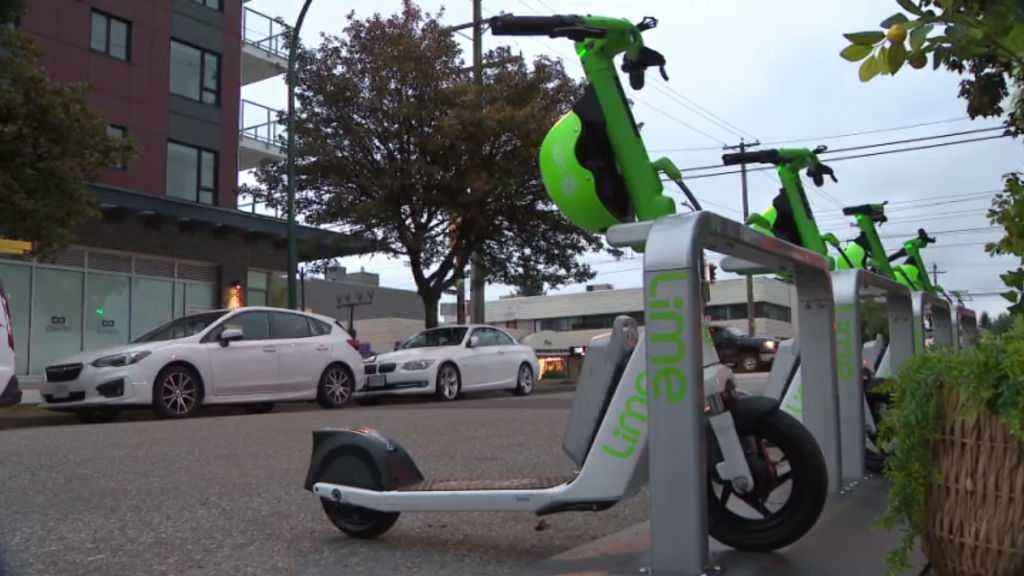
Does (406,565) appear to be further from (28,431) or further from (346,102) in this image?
(346,102)

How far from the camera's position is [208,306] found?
79.7ft

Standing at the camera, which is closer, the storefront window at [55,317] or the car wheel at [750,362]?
the storefront window at [55,317]

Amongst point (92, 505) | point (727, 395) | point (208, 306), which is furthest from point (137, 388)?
point (208, 306)

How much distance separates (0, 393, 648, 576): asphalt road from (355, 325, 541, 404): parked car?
21.9ft

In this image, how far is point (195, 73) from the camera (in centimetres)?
2481

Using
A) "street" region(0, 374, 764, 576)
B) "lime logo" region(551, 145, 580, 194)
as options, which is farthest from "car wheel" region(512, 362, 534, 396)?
"lime logo" region(551, 145, 580, 194)

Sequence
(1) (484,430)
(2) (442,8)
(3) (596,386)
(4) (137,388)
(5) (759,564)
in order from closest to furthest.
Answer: (5) (759,564)
(3) (596,386)
(1) (484,430)
(4) (137,388)
(2) (442,8)

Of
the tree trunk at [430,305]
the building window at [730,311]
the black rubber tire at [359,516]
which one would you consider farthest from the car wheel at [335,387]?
the building window at [730,311]

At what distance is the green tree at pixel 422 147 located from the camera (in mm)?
19938

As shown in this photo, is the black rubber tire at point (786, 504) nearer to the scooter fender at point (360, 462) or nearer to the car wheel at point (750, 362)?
the scooter fender at point (360, 462)

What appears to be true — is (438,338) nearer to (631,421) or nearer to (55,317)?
(55,317)

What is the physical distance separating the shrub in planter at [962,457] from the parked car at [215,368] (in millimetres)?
10577

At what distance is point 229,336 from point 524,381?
695cm

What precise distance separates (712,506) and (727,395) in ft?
1.56
